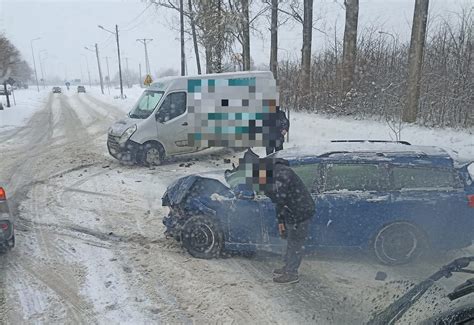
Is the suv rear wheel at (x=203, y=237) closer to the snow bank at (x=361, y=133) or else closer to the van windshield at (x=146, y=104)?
the snow bank at (x=361, y=133)

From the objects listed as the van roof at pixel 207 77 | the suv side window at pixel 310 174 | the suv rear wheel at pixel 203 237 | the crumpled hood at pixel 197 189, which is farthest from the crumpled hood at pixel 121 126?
the suv side window at pixel 310 174

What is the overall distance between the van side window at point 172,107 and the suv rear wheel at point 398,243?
7582mm

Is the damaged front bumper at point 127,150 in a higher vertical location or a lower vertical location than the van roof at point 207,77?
lower

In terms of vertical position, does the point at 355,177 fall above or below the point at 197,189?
above

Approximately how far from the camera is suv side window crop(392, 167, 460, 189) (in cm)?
498

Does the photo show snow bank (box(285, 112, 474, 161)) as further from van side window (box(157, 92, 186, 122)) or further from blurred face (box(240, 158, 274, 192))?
blurred face (box(240, 158, 274, 192))

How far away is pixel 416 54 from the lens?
Result: 12.2 meters

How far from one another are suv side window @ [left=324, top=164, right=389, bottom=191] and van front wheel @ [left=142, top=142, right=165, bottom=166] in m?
7.12

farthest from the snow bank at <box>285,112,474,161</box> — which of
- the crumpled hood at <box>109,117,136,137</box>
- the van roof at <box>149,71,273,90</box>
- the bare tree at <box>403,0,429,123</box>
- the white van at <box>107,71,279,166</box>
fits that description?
the crumpled hood at <box>109,117,136,137</box>

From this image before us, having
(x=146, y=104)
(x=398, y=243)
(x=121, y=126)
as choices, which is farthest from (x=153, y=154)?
(x=398, y=243)

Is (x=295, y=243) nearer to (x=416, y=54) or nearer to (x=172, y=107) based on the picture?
(x=172, y=107)

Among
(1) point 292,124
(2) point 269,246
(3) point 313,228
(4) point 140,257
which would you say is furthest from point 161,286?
(1) point 292,124

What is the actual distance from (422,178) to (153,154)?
788cm

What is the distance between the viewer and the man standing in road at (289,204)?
14.6 ft
